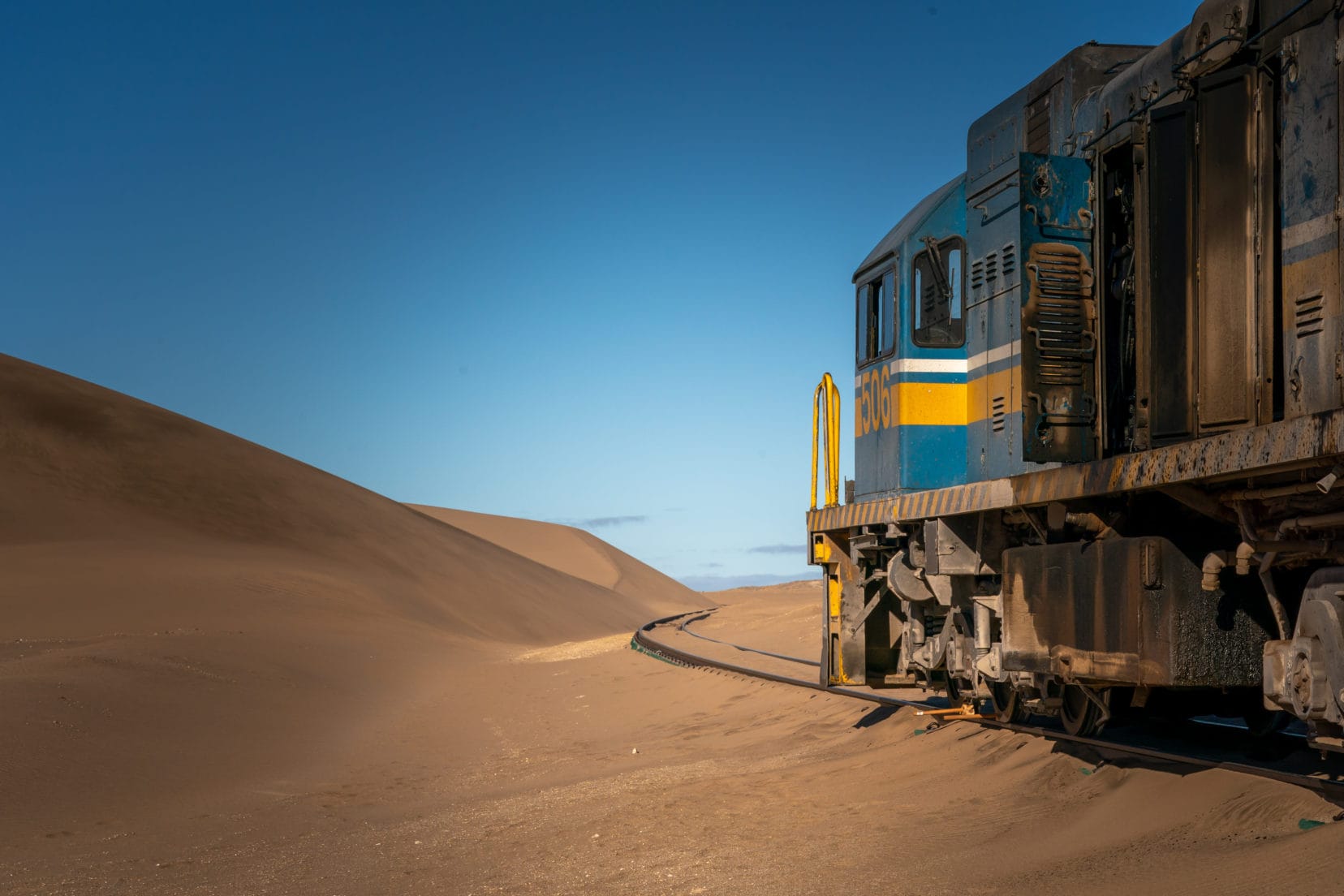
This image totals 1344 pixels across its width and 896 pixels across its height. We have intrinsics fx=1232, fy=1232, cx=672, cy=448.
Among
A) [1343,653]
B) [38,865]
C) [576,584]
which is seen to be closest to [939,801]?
[1343,653]

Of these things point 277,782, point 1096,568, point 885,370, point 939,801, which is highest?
point 885,370

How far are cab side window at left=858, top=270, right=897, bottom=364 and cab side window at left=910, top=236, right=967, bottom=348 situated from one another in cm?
35

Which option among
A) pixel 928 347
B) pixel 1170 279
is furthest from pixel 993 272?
pixel 1170 279

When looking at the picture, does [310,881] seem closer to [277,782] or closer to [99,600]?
[277,782]

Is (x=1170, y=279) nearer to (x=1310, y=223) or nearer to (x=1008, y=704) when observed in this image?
(x=1310, y=223)

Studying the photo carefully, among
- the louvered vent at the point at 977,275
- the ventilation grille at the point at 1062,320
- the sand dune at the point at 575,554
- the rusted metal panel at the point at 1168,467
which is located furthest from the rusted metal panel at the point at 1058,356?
the sand dune at the point at 575,554

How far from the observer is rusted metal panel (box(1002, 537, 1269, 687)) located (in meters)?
6.59

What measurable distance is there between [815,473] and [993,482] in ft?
13.5

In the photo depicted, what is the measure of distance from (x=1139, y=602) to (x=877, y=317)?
221 inches

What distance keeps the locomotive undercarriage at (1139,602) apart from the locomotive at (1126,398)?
0.02m

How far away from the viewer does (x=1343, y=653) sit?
18.2 feet

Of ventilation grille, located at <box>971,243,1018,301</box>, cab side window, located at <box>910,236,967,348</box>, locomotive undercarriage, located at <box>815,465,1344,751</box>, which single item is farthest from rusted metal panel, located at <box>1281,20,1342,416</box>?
cab side window, located at <box>910,236,967,348</box>

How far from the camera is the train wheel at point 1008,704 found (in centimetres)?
1010

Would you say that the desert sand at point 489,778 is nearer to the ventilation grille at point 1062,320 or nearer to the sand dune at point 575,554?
the ventilation grille at point 1062,320
